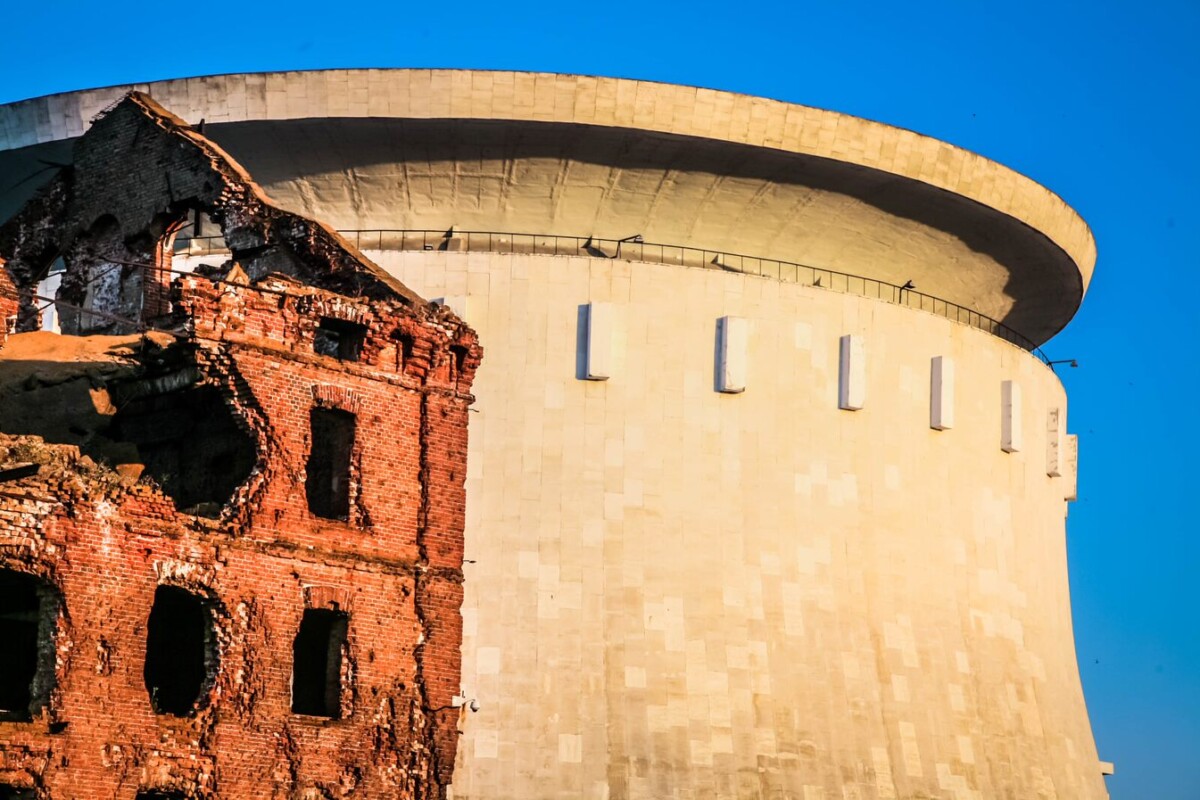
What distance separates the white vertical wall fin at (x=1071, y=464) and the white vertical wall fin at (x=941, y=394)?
6512 mm

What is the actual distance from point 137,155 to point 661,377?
11.2 meters

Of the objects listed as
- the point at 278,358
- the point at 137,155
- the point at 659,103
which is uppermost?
the point at 659,103

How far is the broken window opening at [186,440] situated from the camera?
90.3 feet

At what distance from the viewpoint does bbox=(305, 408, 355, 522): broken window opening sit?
1061 inches

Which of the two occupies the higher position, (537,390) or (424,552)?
(537,390)

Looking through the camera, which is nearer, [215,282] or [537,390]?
[215,282]

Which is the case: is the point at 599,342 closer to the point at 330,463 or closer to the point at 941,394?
the point at 941,394

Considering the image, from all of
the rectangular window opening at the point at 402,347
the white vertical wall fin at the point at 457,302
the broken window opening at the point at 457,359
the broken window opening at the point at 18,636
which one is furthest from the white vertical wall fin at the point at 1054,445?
the broken window opening at the point at 18,636

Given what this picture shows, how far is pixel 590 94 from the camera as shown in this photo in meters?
37.5

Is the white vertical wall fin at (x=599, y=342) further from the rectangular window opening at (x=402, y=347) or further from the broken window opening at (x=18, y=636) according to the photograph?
the broken window opening at (x=18, y=636)

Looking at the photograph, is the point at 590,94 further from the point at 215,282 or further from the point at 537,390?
the point at 215,282

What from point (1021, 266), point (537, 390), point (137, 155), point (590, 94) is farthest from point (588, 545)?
point (1021, 266)

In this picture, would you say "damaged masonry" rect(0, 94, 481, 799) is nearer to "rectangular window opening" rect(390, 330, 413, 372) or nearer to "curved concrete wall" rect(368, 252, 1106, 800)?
"rectangular window opening" rect(390, 330, 413, 372)

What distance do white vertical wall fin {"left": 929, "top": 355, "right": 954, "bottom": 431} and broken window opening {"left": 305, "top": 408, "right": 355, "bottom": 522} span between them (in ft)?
56.5
